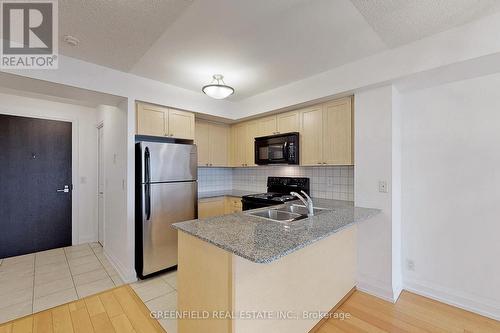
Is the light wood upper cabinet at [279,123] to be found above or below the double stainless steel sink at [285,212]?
above

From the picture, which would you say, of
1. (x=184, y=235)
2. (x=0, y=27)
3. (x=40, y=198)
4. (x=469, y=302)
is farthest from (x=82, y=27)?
(x=469, y=302)

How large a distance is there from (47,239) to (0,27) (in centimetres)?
327

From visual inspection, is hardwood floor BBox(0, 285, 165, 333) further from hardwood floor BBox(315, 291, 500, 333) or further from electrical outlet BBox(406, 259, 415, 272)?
electrical outlet BBox(406, 259, 415, 272)

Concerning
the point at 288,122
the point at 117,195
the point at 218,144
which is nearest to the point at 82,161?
the point at 117,195

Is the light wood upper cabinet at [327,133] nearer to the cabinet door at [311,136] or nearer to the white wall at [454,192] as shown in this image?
the cabinet door at [311,136]

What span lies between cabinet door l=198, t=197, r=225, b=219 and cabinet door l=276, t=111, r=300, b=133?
1.56m

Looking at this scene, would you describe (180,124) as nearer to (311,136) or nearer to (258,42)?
(258,42)

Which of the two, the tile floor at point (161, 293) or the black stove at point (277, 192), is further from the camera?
the black stove at point (277, 192)

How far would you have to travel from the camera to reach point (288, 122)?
3.27 metres

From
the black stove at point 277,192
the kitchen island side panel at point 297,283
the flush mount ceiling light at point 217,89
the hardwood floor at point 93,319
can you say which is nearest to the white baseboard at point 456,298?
the kitchen island side panel at point 297,283

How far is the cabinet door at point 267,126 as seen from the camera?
3488mm

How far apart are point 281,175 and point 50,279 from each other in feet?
11.1

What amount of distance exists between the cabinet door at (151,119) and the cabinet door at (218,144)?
1032 mm

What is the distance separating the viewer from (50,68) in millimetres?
2193
